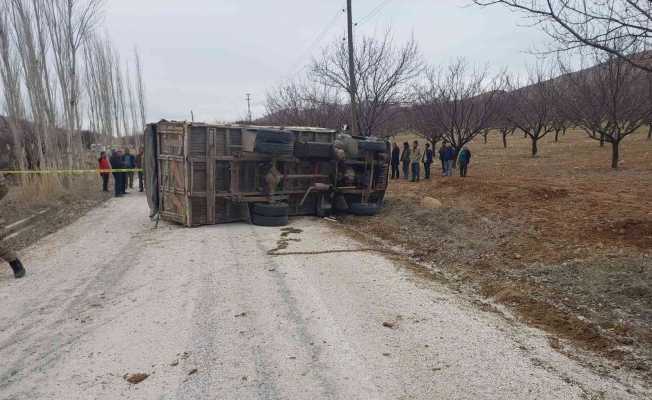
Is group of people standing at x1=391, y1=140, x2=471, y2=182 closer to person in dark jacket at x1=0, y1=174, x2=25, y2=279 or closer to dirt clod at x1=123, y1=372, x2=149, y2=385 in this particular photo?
person in dark jacket at x1=0, y1=174, x2=25, y2=279

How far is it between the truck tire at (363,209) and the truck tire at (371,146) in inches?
51.3

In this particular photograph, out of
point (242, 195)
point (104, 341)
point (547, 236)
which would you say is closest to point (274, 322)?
point (104, 341)

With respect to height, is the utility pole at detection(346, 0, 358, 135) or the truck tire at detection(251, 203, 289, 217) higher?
the utility pole at detection(346, 0, 358, 135)

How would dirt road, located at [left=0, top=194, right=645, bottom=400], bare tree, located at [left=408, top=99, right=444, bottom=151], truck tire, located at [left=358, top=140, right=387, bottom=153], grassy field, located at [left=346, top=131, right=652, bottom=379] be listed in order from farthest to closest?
bare tree, located at [left=408, top=99, right=444, bottom=151] < truck tire, located at [left=358, top=140, right=387, bottom=153] < grassy field, located at [left=346, top=131, right=652, bottom=379] < dirt road, located at [left=0, top=194, right=645, bottom=400]

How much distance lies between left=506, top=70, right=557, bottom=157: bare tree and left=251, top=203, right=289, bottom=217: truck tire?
2191 cm

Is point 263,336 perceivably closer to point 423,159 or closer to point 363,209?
point 363,209

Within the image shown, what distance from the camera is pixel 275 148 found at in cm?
928

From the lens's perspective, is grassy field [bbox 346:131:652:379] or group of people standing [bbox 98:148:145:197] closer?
grassy field [bbox 346:131:652:379]

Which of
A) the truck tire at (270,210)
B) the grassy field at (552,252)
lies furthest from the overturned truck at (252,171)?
the grassy field at (552,252)

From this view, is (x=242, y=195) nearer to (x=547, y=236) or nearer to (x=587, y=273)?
(x=547, y=236)

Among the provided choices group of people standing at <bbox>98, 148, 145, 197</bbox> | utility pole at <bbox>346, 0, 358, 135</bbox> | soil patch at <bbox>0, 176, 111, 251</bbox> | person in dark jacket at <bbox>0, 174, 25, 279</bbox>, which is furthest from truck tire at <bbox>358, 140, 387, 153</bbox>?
group of people standing at <bbox>98, 148, 145, 197</bbox>

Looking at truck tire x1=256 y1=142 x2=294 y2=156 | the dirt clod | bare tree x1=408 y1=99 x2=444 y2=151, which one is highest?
bare tree x1=408 y1=99 x2=444 y2=151

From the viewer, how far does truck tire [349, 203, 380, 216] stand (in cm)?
1076

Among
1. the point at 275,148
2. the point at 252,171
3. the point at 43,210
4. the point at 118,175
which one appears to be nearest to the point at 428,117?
the point at 118,175
